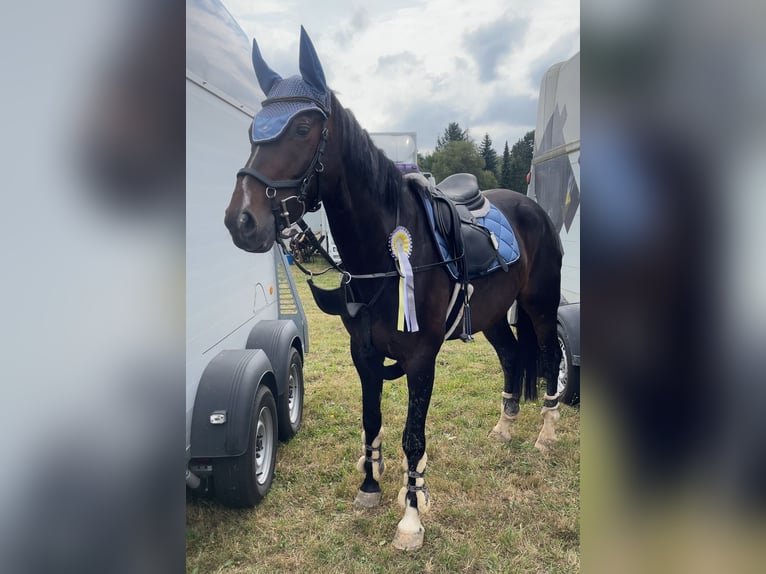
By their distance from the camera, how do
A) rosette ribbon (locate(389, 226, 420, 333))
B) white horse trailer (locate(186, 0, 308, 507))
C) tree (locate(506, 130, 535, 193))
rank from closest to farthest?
1. white horse trailer (locate(186, 0, 308, 507))
2. rosette ribbon (locate(389, 226, 420, 333))
3. tree (locate(506, 130, 535, 193))

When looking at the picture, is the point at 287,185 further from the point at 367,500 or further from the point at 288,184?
the point at 367,500

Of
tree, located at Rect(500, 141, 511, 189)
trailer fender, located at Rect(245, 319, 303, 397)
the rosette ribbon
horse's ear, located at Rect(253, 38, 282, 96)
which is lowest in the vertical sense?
trailer fender, located at Rect(245, 319, 303, 397)

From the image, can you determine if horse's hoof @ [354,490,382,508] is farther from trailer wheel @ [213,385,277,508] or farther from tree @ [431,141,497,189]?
tree @ [431,141,497,189]

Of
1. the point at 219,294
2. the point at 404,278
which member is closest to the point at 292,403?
the point at 219,294

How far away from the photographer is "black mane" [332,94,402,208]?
85.4 inches

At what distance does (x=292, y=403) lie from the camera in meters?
3.90

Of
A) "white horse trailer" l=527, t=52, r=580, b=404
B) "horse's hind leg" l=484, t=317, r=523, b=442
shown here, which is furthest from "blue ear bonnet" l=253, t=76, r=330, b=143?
"white horse trailer" l=527, t=52, r=580, b=404

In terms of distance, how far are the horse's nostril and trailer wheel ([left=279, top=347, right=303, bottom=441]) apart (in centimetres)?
185

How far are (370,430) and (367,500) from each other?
44cm

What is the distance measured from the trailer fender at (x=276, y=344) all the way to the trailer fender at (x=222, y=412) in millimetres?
738

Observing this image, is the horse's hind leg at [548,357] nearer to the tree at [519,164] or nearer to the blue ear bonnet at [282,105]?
the blue ear bonnet at [282,105]
